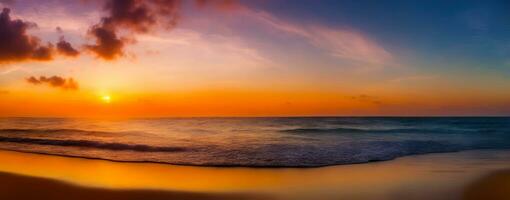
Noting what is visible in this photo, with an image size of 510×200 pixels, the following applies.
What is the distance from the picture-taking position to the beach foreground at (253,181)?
744 cm

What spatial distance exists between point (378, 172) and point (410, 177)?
0.90 metres

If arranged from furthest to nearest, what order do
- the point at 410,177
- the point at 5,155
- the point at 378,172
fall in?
the point at 5,155 → the point at 378,172 → the point at 410,177

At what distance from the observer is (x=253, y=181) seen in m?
8.84

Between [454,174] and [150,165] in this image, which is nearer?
[454,174]

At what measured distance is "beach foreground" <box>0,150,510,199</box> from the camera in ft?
24.4

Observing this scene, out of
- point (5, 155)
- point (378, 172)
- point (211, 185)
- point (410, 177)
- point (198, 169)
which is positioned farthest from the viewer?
point (5, 155)

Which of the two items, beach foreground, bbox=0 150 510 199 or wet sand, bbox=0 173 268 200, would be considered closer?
wet sand, bbox=0 173 268 200

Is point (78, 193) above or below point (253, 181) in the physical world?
below

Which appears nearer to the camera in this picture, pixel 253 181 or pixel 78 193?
pixel 78 193

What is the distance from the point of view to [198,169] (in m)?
10.8

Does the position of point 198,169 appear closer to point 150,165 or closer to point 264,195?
point 150,165

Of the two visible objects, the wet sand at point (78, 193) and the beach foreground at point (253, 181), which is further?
the beach foreground at point (253, 181)

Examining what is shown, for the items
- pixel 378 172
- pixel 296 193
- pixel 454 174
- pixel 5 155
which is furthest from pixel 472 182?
pixel 5 155

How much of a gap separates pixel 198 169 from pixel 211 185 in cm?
244
